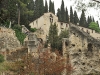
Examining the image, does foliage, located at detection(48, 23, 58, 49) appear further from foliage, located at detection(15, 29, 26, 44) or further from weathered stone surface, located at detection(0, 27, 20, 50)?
weathered stone surface, located at detection(0, 27, 20, 50)

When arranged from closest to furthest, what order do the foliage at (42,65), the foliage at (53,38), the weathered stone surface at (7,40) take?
the foliage at (42,65) → the weathered stone surface at (7,40) → the foliage at (53,38)

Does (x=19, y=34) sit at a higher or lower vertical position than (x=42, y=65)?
higher

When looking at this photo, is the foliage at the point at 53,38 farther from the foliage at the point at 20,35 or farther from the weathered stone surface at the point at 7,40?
the weathered stone surface at the point at 7,40

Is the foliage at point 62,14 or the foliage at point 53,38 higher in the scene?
the foliage at point 62,14

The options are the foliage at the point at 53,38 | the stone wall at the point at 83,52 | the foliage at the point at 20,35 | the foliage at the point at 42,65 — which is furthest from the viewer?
the foliage at the point at 53,38

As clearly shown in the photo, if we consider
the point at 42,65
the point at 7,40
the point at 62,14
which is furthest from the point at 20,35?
the point at 62,14

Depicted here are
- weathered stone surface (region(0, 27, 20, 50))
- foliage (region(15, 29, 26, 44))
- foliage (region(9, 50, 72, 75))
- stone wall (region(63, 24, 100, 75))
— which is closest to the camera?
stone wall (region(63, 24, 100, 75))

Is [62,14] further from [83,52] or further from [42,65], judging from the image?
[83,52]

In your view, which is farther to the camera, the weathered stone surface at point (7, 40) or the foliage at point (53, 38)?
the foliage at point (53, 38)

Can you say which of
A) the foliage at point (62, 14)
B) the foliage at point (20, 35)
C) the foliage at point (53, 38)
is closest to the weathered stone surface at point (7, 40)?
the foliage at point (20, 35)

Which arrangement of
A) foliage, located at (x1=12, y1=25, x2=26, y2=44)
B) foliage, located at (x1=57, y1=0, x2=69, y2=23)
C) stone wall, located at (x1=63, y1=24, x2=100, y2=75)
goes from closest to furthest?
1. stone wall, located at (x1=63, y1=24, x2=100, y2=75)
2. foliage, located at (x1=12, y1=25, x2=26, y2=44)
3. foliage, located at (x1=57, y1=0, x2=69, y2=23)

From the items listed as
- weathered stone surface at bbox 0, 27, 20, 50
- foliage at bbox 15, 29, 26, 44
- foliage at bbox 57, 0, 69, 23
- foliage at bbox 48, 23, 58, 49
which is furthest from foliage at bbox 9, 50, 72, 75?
foliage at bbox 57, 0, 69, 23

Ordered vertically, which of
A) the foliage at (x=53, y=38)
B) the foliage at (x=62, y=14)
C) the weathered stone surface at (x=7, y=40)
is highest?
the foliage at (x=62, y=14)

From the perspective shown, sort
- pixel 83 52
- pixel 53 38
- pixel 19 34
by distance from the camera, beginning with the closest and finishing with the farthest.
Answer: pixel 83 52 < pixel 19 34 < pixel 53 38
